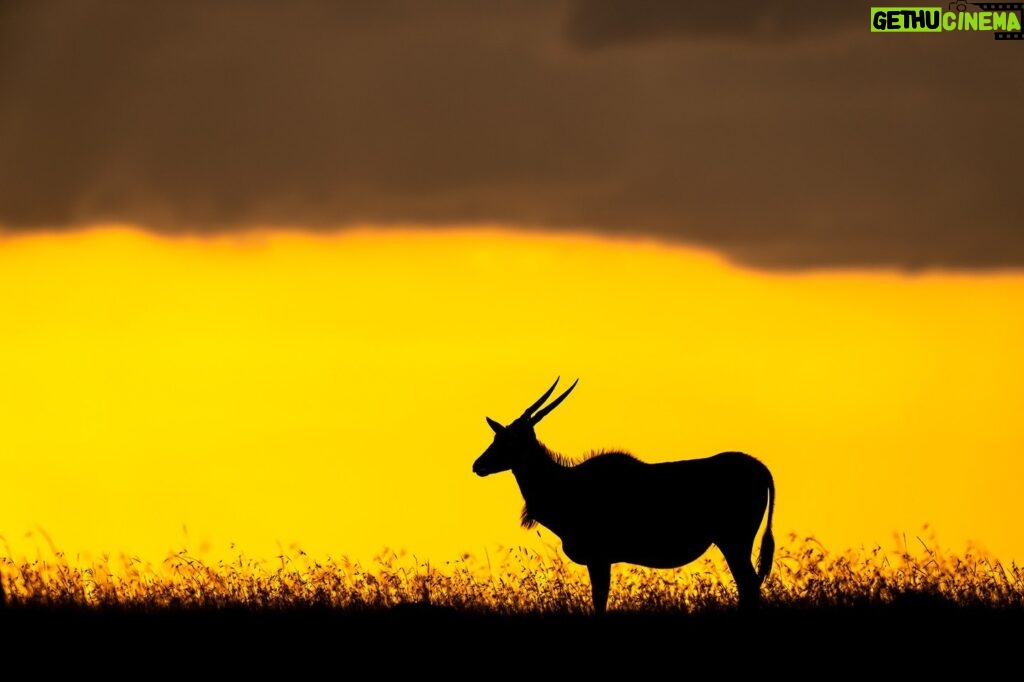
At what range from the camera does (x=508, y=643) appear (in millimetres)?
13992

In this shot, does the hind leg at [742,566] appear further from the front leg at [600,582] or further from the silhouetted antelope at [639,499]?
the front leg at [600,582]

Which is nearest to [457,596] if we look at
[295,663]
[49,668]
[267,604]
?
[267,604]

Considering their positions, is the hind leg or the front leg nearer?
the front leg

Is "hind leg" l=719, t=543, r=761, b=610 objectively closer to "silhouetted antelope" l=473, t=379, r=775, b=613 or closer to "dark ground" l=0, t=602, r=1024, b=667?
"silhouetted antelope" l=473, t=379, r=775, b=613

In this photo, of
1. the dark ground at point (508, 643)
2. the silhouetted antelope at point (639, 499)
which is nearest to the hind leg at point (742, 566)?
the silhouetted antelope at point (639, 499)

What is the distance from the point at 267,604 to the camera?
1559 cm

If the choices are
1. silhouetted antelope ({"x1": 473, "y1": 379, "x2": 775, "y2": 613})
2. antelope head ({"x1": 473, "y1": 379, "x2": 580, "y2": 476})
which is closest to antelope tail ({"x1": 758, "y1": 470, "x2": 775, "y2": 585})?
silhouetted antelope ({"x1": 473, "y1": 379, "x2": 775, "y2": 613})

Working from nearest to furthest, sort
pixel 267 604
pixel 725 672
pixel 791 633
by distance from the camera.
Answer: pixel 725 672, pixel 791 633, pixel 267 604

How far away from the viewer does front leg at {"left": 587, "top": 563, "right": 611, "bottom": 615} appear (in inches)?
659

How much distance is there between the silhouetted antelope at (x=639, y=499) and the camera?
20.4 meters

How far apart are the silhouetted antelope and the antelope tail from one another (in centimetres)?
1

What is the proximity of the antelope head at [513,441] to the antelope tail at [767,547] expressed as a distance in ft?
9.54

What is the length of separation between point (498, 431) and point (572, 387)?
113cm

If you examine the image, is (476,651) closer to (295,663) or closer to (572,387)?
(295,663)
